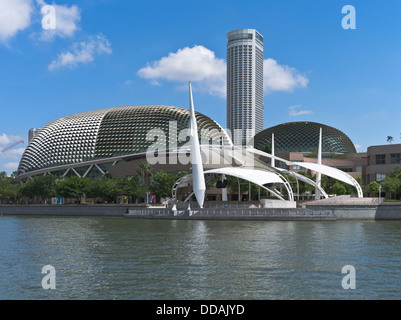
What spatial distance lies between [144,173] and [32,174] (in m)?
55.0

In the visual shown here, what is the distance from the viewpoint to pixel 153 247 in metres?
35.3

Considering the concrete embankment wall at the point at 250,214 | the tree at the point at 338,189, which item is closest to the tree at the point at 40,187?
the concrete embankment wall at the point at 250,214

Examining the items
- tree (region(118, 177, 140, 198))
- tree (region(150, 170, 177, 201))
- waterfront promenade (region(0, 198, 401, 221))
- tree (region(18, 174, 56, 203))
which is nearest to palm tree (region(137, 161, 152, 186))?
tree (region(118, 177, 140, 198))

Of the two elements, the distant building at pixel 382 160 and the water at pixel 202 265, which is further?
the distant building at pixel 382 160

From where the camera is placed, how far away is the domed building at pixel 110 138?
126125 millimetres

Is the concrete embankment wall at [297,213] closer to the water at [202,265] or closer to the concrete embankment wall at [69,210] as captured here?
the concrete embankment wall at [69,210]

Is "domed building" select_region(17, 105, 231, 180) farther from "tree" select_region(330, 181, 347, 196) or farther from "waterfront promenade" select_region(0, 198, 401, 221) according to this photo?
"waterfront promenade" select_region(0, 198, 401, 221)

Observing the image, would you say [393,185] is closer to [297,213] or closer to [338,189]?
[338,189]

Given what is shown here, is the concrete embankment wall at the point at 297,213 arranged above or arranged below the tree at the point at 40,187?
below

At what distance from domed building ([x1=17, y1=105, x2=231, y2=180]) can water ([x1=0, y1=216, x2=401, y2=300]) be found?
7828cm

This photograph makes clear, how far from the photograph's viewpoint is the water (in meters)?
21.2

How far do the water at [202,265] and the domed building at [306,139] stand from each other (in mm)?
108311

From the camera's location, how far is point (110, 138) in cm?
13188
